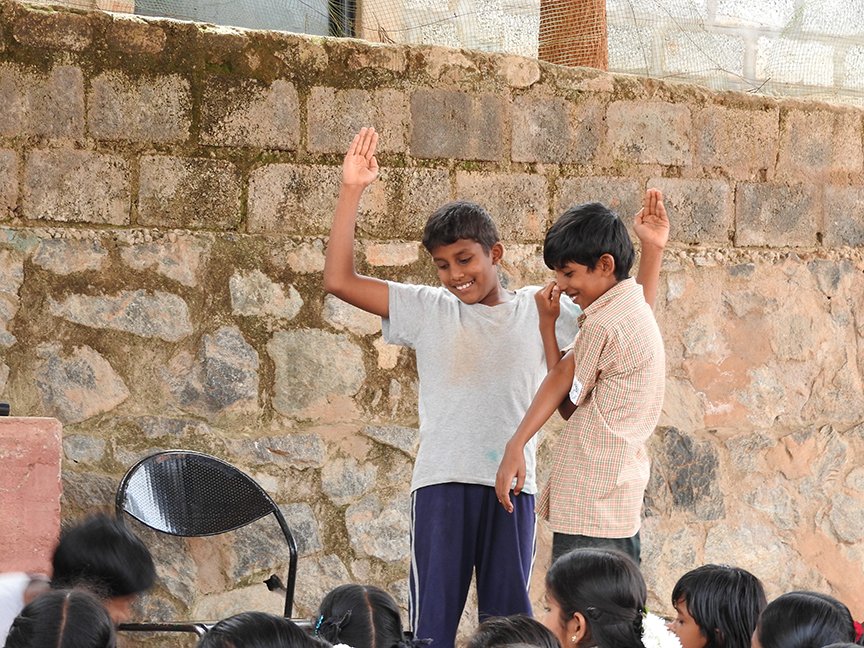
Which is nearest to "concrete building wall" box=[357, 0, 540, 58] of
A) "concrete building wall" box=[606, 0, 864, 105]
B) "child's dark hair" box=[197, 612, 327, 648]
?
"concrete building wall" box=[606, 0, 864, 105]

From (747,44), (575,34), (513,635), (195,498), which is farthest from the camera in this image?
(747,44)

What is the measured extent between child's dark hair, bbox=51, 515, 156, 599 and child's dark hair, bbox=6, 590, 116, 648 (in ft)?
1.97

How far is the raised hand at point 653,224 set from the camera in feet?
11.2

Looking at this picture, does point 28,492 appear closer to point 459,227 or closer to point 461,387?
point 461,387

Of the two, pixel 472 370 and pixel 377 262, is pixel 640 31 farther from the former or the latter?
pixel 472 370

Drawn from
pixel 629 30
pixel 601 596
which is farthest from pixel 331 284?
pixel 629 30

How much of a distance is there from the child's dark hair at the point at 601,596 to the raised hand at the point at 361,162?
44.4 inches

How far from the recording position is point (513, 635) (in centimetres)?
231

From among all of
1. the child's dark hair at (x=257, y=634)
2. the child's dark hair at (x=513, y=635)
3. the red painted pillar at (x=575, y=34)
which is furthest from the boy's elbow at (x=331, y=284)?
the red painted pillar at (x=575, y=34)

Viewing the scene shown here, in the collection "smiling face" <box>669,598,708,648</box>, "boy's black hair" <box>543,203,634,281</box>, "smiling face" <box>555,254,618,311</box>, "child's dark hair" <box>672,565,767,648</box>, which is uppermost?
"boy's black hair" <box>543,203,634,281</box>

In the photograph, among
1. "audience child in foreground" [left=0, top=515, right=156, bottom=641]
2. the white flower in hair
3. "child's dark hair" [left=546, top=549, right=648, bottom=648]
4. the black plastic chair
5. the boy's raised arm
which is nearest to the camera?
the white flower in hair

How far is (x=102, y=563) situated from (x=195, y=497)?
0.84m

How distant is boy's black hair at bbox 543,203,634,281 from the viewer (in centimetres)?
301

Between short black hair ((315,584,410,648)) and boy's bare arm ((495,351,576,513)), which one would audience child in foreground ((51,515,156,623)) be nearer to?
short black hair ((315,584,410,648))
